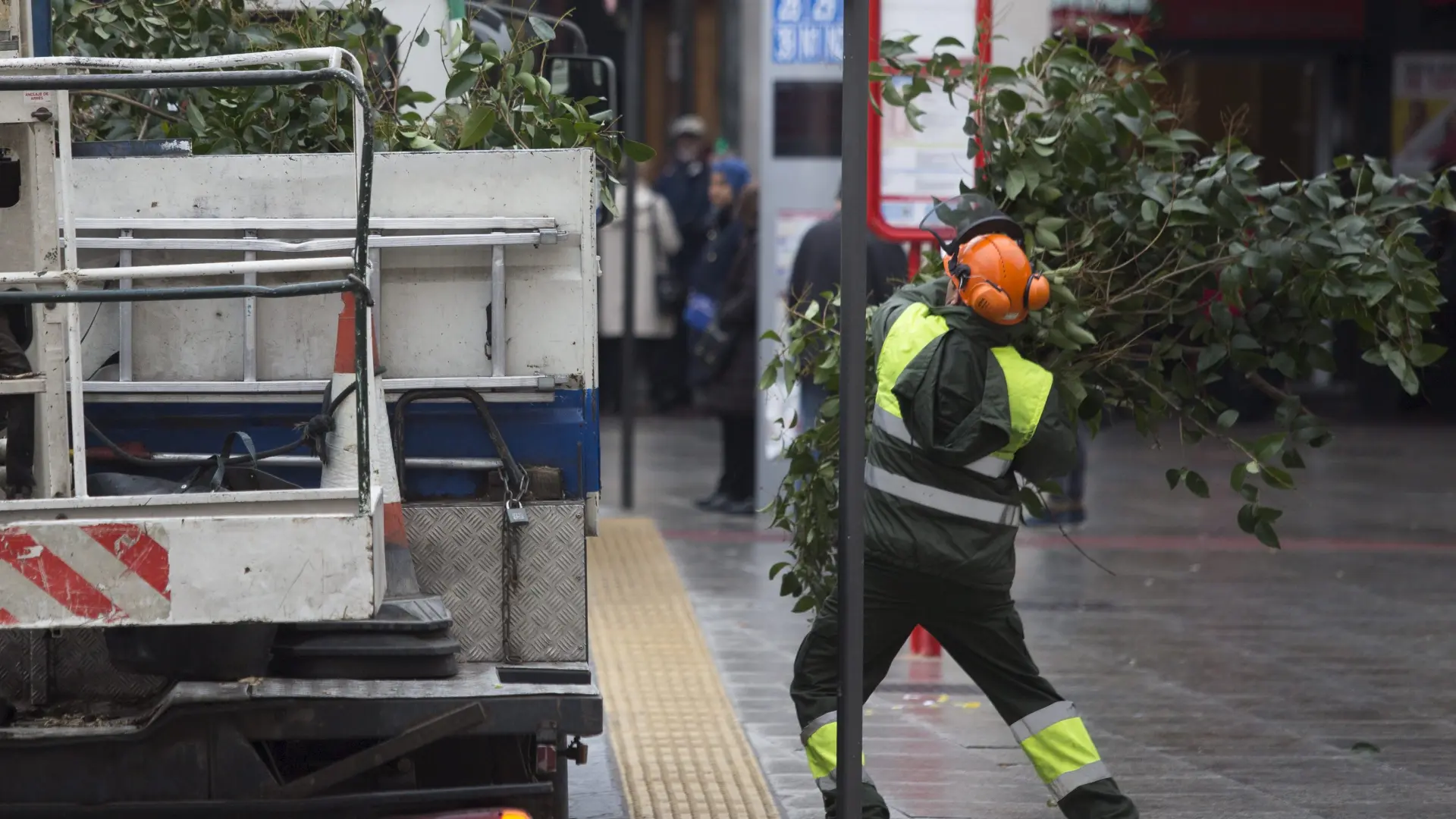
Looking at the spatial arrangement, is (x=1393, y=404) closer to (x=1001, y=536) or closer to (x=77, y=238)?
(x=1001, y=536)

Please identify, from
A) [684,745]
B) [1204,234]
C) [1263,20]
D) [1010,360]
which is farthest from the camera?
[1263,20]

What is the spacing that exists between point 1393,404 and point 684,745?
12.5 m

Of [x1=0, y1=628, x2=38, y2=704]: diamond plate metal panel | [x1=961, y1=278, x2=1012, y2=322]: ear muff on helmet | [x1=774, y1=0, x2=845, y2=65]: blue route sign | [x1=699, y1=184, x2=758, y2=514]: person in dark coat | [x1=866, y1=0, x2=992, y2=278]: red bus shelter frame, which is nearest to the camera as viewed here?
[x1=0, y1=628, x2=38, y2=704]: diamond plate metal panel

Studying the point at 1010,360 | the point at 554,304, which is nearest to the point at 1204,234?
the point at 1010,360

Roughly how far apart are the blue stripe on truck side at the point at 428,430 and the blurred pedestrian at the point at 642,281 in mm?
11459

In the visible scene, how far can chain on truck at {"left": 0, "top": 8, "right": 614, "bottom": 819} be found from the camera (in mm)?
3602

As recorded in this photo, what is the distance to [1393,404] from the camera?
1730 centimetres

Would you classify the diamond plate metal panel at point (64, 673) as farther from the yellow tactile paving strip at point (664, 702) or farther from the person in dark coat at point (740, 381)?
the person in dark coat at point (740, 381)

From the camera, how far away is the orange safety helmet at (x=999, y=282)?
196 inches

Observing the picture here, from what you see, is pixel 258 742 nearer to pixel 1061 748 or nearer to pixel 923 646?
pixel 1061 748

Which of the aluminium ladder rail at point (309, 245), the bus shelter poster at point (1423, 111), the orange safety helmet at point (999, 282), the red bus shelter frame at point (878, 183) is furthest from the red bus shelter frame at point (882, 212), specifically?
the bus shelter poster at point (1423, 111)

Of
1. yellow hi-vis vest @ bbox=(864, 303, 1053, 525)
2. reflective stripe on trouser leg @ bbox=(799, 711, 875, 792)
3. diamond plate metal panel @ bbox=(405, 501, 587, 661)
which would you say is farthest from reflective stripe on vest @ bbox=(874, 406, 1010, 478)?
diamond plate metal panel @ bbox=(405, 501, 587, 661)

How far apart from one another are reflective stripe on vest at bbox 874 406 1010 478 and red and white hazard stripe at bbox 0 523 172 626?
6.93 ft

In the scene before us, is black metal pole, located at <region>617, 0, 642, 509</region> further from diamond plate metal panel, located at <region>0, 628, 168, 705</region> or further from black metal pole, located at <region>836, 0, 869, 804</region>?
diamond plate metal panel, located at <region>0, 628, 168, 705</region>
